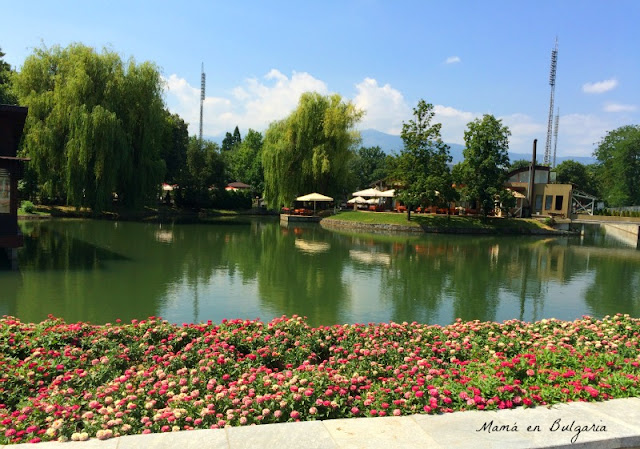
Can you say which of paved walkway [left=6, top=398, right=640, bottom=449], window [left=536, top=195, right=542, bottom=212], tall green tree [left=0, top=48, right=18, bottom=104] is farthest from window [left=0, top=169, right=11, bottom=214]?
window [left=536, top=195, right=542, bottom=212]

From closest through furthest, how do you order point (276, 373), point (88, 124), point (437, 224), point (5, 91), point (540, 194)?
1. point (276, 373)
2. point (88, 124)
3. point (5, 91)
4. point (437, 224)
5. point (540, 194)

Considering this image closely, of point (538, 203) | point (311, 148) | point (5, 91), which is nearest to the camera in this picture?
point (5, 91)

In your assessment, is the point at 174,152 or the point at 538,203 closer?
the point at 174,152

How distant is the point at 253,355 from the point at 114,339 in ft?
6.95

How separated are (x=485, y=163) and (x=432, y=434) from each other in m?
39.3

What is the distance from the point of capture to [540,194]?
→ 5109cm

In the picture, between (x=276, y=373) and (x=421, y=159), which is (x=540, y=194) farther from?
(x=276, y=373)

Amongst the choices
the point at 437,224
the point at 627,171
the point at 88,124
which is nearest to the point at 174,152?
the point at 88,124

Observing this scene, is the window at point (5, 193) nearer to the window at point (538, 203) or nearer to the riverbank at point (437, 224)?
the riverbank at point (437, 224)

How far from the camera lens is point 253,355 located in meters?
5.85

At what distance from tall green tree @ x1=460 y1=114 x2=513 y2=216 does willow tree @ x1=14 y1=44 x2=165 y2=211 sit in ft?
83.4

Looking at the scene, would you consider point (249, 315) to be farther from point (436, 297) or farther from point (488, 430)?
point (488, 430)

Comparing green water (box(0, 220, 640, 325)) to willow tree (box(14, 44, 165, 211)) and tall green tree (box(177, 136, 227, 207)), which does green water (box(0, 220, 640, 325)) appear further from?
tall green tree (box(177, 136, 227, 207))

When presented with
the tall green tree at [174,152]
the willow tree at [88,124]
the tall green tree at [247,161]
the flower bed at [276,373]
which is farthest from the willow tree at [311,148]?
the flower bed at [276,373]
